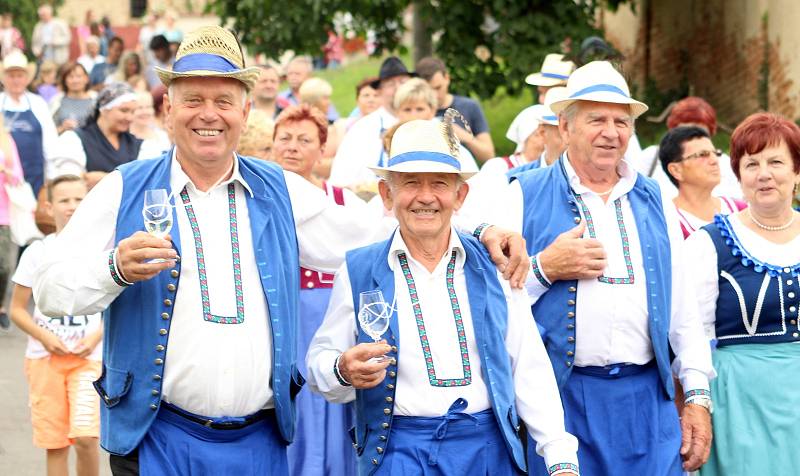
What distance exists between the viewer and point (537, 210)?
5922 millimetres

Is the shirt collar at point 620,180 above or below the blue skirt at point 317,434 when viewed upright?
above

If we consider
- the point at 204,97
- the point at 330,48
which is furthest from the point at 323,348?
the point at 330,48

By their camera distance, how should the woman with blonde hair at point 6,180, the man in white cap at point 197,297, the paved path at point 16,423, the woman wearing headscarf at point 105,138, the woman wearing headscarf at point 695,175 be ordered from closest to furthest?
the man in white cap at point 197,297
the woman wearing headscarf at point 695,175
the paved path at point 16,423
the woman wearing headscarf at point 105,138
the woman with blonde hair at point 6,180

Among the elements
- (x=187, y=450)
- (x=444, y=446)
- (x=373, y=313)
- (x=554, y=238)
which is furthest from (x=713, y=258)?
(x=187, y=450)

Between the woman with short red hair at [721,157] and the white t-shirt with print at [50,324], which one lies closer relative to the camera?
the white t-shirt with print at [50,324]

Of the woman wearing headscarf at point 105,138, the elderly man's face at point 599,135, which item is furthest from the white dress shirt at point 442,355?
the woman wearing headscarf at point 105,138

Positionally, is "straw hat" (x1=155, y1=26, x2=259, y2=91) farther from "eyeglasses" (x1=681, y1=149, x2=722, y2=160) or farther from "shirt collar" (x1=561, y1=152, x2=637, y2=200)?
"eyeglasses" (x1=681, y1=149, x2=722, y2=160)

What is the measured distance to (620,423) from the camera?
573cm

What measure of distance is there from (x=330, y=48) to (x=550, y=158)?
44.5 feet

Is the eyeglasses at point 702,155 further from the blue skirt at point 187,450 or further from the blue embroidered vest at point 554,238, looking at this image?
the blue skirt at point 187,450

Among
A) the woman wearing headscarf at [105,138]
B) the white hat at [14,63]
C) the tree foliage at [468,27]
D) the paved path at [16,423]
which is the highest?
the tree foliage at [468,27]

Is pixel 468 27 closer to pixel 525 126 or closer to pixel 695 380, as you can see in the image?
pixel 525 126

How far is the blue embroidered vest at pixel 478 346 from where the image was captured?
494 cm

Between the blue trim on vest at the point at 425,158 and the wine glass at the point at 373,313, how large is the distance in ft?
1.92
